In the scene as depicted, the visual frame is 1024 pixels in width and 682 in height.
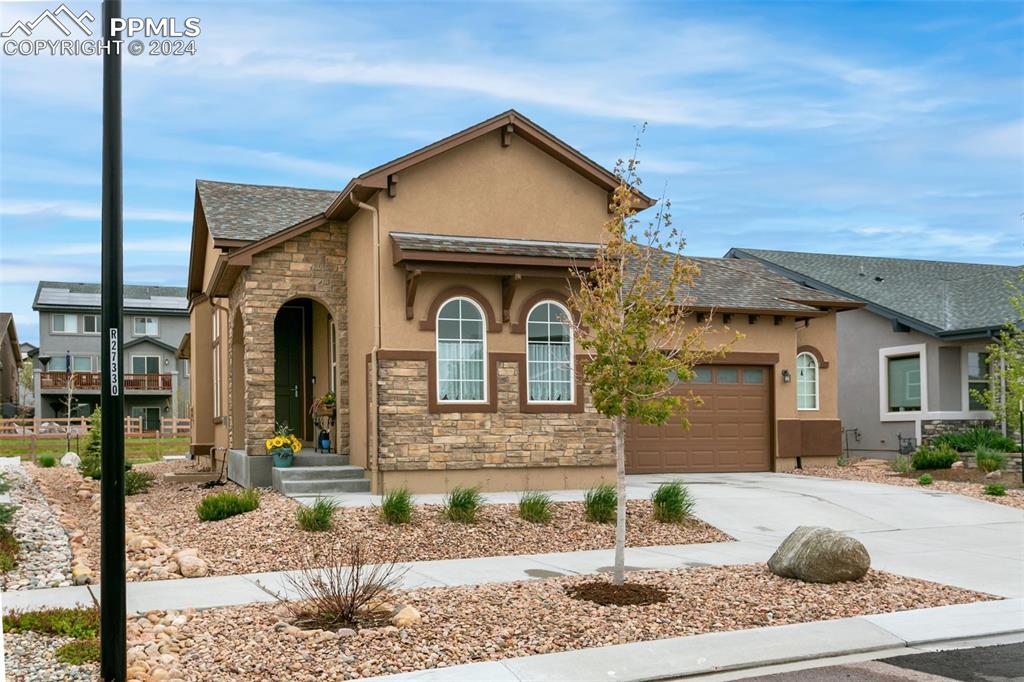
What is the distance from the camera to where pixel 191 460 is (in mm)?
26703

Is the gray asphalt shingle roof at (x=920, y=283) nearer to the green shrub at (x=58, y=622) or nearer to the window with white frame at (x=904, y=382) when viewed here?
the window with white frame at (x=904, y=382)

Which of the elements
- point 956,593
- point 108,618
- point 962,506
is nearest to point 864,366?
point 962,506

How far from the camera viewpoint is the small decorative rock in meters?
7.97

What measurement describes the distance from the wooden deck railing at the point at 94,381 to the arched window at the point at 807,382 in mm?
37717

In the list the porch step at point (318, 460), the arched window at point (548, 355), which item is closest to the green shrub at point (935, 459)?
the arched window at point (548, 355)

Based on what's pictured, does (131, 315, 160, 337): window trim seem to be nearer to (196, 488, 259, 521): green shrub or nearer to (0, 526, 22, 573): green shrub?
(196, 488, 259, 521): green shrub

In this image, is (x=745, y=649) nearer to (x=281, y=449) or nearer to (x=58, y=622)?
(x=58, y=622)

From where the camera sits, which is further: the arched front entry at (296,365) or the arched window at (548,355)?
the arched front entry at (296,365)

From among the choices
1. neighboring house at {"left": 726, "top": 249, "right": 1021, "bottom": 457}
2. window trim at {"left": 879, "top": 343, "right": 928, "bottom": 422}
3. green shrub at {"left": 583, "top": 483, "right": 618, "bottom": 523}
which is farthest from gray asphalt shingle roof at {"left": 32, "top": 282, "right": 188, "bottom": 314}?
green shrub at {"left": 583, "top": 483, "right": 618, "bottom": 523}

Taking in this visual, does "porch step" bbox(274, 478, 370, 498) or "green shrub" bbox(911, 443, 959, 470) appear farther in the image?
"green shrub" bbox(911, 443, 959, 470)

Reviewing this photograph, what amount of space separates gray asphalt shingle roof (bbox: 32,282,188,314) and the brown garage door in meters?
43.4

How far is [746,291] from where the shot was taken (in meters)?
22.8

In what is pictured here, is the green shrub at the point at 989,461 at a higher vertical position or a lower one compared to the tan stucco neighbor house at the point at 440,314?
lower

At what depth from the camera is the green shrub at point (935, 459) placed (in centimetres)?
2050
